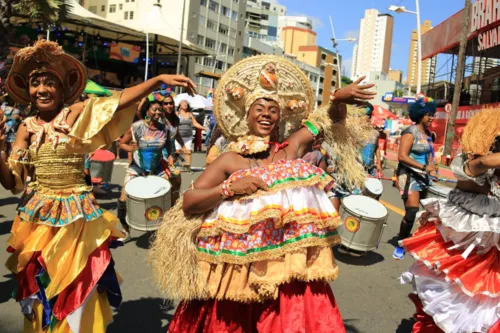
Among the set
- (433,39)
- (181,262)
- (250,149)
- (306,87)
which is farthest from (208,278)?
(433,39)

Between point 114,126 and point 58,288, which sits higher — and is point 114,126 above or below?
above

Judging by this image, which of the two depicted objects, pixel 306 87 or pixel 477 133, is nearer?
pixel 306 87

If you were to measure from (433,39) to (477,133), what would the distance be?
3077cm

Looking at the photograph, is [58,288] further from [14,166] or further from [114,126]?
[114,126]

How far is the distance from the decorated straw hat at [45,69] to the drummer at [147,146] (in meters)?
3.13

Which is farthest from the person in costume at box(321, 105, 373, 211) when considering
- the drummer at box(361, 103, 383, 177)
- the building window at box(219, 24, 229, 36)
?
the building window at box(219, 24, 229, 36)

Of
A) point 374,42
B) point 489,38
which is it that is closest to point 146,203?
point 489,38

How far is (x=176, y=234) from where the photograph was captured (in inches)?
114

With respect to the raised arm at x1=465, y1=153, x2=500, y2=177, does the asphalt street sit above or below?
below

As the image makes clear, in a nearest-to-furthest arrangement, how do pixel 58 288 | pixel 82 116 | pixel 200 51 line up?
pixel 58 288 → pixel 82 116 → pixel 200 51

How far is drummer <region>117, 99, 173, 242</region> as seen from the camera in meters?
6.71

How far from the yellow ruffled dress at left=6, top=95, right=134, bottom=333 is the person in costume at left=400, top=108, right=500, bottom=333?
7.47 feet

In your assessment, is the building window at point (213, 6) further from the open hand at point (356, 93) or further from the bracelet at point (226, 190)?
the bracelet at point (226, 190)

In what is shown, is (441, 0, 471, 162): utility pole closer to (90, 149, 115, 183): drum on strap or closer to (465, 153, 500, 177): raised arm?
(90, 149, 115, 183): drum on strap
